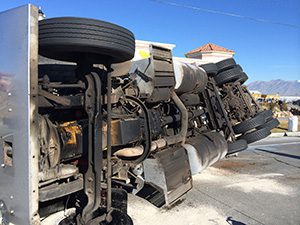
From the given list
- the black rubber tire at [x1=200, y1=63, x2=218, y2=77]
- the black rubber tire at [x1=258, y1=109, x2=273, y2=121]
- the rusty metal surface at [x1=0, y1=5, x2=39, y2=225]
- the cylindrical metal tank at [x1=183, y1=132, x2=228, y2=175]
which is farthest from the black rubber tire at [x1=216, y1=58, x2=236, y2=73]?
the rusty metal surface at [x1=0, y1=5, x2=39, y2=225]

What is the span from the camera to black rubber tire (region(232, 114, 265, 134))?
208 inches

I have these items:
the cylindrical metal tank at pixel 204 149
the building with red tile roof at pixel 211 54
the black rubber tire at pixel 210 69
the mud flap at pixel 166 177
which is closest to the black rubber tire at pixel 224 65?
the black rubber tire at pixel 210 69

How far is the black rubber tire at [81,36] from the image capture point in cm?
202

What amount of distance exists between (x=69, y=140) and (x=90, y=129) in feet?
0.69

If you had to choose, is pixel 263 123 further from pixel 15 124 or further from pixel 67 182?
pixel 15 124

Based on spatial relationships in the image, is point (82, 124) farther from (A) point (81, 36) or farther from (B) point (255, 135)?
(B) point (255, 135)

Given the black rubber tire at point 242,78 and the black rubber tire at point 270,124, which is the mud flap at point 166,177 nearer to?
the black rubber tire at point 270,124

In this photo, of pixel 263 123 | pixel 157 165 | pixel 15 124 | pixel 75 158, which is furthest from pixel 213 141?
pixel 15 124

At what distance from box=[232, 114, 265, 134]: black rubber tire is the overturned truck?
1.44 m

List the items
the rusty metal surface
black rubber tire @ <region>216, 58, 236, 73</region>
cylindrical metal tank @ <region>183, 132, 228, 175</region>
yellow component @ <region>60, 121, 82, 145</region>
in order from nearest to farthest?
the rusty metal surface, yellow component @ <region>60, 121, 82, 145</region>, cylindrical metal tank @ <region>183, 132, 228, 175</region>, black rubber tire @ <region>216, 58, 236, 73</region>

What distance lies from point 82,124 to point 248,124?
3554 millimetres

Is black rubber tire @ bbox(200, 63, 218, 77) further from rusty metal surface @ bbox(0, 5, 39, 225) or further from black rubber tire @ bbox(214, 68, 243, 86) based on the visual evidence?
rusty metal surface @ bbox(0, 5, 39, 225)

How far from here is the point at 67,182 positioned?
2.46m

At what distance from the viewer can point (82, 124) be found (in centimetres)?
244
